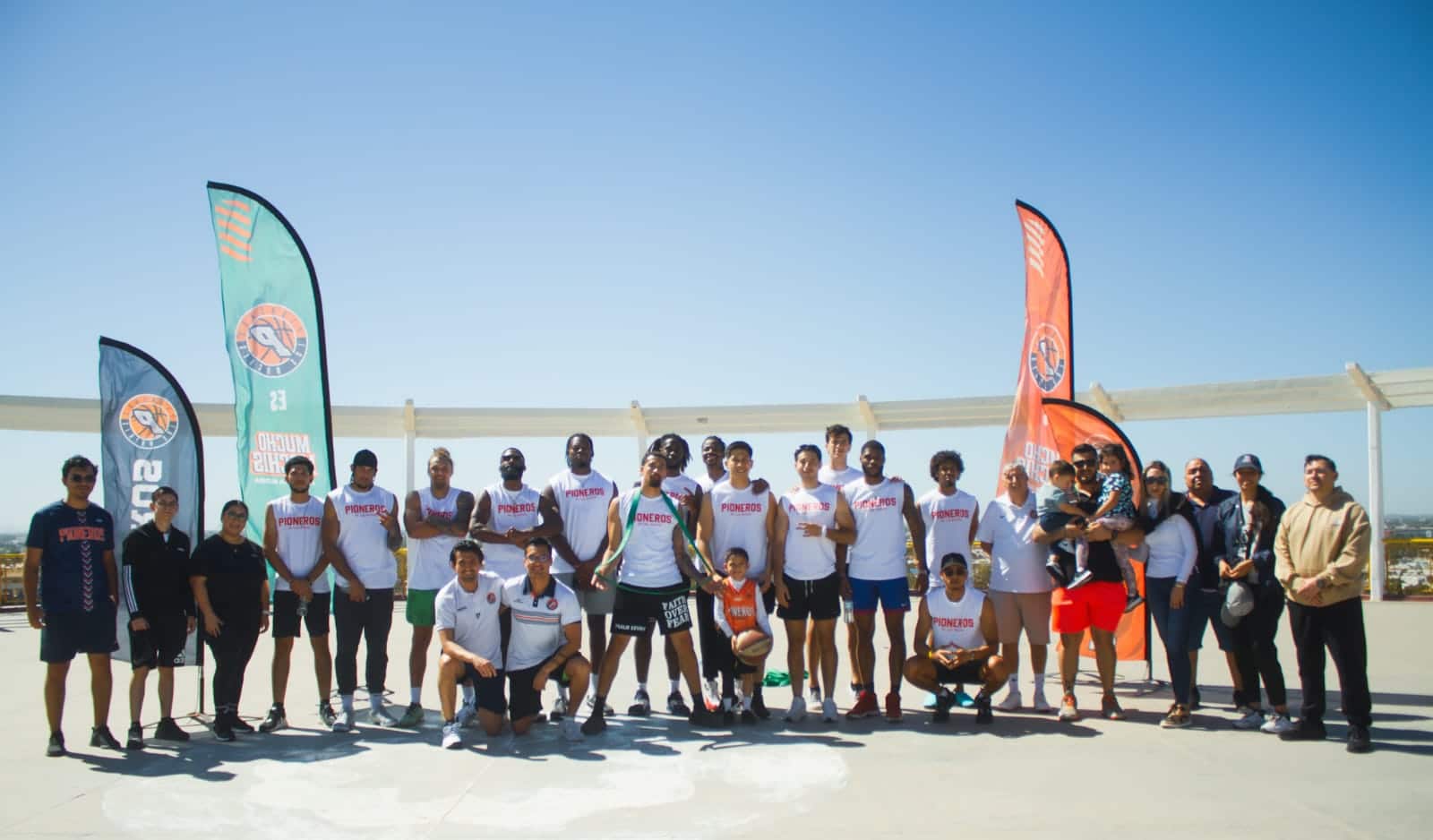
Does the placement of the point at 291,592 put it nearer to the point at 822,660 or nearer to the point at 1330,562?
the point at 822,660

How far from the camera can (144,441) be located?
6516 millimetres

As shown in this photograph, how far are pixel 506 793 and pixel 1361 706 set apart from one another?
4.51m

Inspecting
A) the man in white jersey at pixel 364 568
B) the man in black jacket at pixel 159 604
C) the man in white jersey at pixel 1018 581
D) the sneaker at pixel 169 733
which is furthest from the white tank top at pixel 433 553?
the man in white jersey at pixel 1018 581

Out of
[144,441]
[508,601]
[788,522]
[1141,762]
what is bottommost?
[1141,762]

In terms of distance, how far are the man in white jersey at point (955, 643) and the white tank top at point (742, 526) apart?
112 centimetres

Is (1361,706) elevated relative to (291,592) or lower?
lower

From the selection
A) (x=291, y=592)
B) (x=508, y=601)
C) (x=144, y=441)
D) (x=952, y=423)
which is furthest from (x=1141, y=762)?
(x=952, y=423)

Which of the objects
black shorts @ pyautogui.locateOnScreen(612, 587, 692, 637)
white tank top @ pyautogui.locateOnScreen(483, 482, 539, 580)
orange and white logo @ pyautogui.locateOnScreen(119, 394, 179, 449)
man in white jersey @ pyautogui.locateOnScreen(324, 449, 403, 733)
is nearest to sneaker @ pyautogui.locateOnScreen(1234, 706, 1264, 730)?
black shorts @ pyautogui.locateOnScreen(612, 587, 692, 637)

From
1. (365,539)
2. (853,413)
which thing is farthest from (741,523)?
(853,413)

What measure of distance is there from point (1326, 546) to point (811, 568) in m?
2.95

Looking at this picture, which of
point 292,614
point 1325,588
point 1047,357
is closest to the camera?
point 1325,588

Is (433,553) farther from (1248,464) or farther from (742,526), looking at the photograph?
(1248,464)

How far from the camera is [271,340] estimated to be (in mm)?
7516

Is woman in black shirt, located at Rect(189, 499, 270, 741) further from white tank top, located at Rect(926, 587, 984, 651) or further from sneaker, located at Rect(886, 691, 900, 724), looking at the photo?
white tank top, located at Rect(926, 587, 984, 651)
